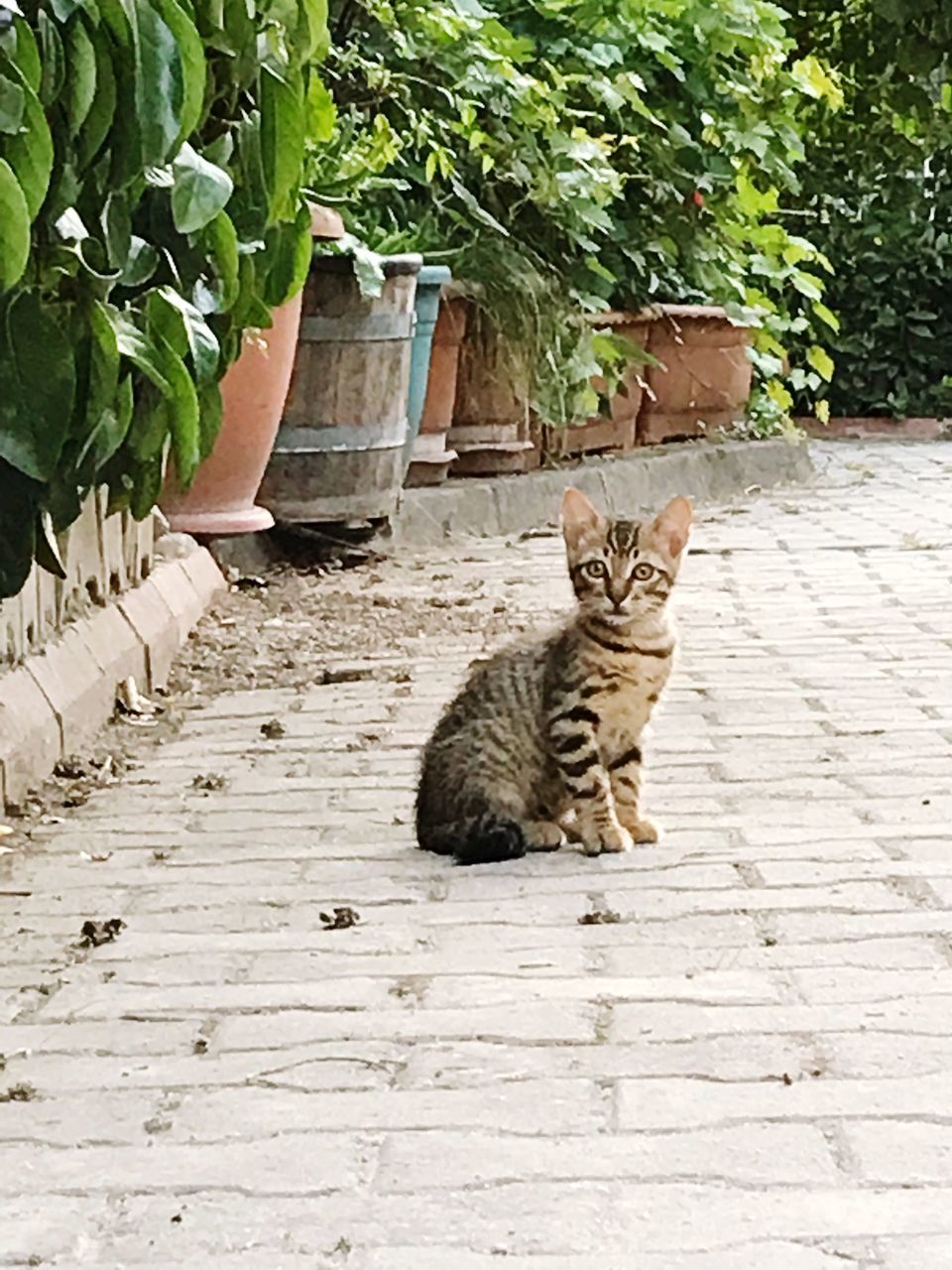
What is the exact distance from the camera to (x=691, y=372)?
11.6m

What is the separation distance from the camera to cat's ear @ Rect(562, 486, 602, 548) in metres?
4.07

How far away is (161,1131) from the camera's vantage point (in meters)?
2.45

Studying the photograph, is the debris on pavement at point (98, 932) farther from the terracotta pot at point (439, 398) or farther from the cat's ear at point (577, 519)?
the terracotta pot at point (439, 398)

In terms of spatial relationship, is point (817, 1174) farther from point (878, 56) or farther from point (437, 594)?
point (437, 594)

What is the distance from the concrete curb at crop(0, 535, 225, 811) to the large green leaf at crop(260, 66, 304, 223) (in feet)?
5.05

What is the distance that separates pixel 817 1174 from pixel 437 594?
514 centimetres

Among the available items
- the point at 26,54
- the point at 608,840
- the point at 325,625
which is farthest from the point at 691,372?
the point at 26,54

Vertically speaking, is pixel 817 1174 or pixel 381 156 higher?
pixel 381 156

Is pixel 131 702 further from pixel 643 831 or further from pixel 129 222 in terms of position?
pixel 129 222

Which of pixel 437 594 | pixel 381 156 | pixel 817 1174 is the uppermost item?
pixel 381 156

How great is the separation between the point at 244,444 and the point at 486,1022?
4.36 meters

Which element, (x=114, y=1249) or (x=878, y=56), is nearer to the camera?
(x=114, y=1249)

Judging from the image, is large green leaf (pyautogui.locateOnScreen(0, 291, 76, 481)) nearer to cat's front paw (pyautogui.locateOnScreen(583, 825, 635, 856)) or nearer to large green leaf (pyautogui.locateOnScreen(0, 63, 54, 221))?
large green leaf (pyautogui.locateOnScreen(0, 63, 54, 221))

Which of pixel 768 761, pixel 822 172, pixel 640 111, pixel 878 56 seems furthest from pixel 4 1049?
pixel 822 172
